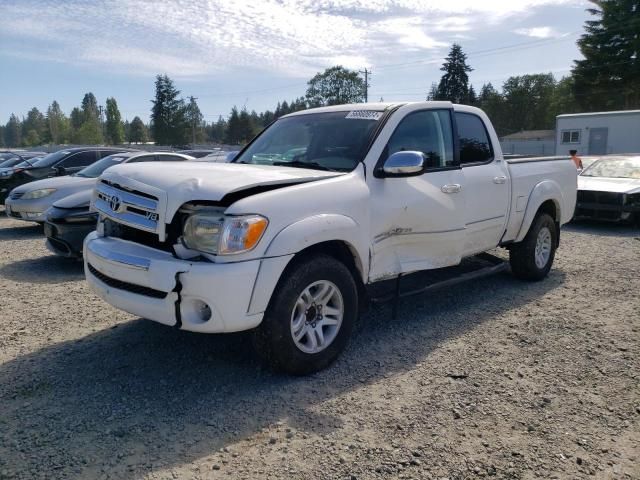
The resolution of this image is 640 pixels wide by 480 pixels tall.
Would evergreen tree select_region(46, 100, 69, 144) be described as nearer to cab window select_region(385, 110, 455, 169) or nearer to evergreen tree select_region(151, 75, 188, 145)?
evergreen tree select_region(151, 75, 188, 145)

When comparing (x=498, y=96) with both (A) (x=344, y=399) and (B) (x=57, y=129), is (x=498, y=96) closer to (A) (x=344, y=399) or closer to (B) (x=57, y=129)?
(B) (x=57, y=129)

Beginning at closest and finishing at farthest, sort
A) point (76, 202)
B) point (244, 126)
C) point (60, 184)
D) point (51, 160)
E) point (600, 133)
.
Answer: point (76, 202)
point (60, 184)
point (51, 160)
point (600, 133)
point (244, 126)

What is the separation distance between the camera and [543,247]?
21.1 ft

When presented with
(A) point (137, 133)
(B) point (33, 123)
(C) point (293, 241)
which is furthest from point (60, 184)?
(B) point (33, 123)

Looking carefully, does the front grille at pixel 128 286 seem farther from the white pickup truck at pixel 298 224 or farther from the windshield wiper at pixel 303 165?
the windshield wiper at pixel 303 165

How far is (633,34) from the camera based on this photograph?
155 ft

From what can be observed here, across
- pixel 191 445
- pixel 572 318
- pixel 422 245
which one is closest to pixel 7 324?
pixel 191 445

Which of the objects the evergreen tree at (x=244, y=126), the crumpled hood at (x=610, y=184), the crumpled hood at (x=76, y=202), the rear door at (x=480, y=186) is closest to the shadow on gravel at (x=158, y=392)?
the rear door at (x=480, y=186)

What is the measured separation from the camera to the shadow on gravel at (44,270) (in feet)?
21.2

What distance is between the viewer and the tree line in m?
48.8

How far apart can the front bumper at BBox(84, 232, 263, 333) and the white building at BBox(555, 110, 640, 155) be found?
28.1 m

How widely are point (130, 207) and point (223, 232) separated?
33.9 inches

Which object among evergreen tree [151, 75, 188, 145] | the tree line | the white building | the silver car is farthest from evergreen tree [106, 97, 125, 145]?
the silver car

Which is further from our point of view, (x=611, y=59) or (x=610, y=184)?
(x=611, y=59)
